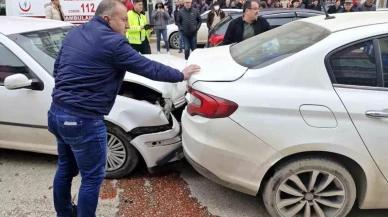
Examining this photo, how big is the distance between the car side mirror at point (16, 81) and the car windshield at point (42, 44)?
0.24 meters

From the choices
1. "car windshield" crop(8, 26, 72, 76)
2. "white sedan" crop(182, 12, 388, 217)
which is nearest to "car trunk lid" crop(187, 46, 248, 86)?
"white sedan" crop(182, 12, 388, 217)

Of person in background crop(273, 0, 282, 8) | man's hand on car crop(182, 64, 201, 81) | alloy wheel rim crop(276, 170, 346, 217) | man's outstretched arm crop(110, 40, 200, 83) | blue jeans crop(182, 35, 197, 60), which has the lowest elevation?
alloy wheel rim crop(276, 170, 346, 217)

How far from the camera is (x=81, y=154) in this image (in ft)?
7.47

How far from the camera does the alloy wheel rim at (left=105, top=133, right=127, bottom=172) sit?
328 centimetres

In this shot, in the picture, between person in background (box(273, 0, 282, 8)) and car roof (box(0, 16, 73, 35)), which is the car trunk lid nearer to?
car roof (box(0, 16, 73, 35))

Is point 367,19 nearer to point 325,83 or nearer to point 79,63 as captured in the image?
point 325,83

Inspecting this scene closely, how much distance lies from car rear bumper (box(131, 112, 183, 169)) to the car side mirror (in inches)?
41.8

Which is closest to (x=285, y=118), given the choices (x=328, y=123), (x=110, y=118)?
(x=328, y=123)

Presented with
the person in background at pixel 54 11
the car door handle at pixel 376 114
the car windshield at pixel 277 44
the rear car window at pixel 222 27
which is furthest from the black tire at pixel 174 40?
the car door handle at pixel 376 114

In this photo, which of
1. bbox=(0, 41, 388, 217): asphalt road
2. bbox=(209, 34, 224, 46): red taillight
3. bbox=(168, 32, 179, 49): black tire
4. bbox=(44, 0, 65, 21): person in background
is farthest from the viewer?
bbox=(168, 32, 179, 49): black tire

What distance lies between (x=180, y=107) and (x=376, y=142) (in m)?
1.82

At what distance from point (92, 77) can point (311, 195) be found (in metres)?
1.72

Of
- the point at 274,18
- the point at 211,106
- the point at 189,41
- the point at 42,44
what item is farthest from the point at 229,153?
the point at 189,41

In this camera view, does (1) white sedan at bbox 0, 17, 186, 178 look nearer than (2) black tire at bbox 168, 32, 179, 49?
Yes
